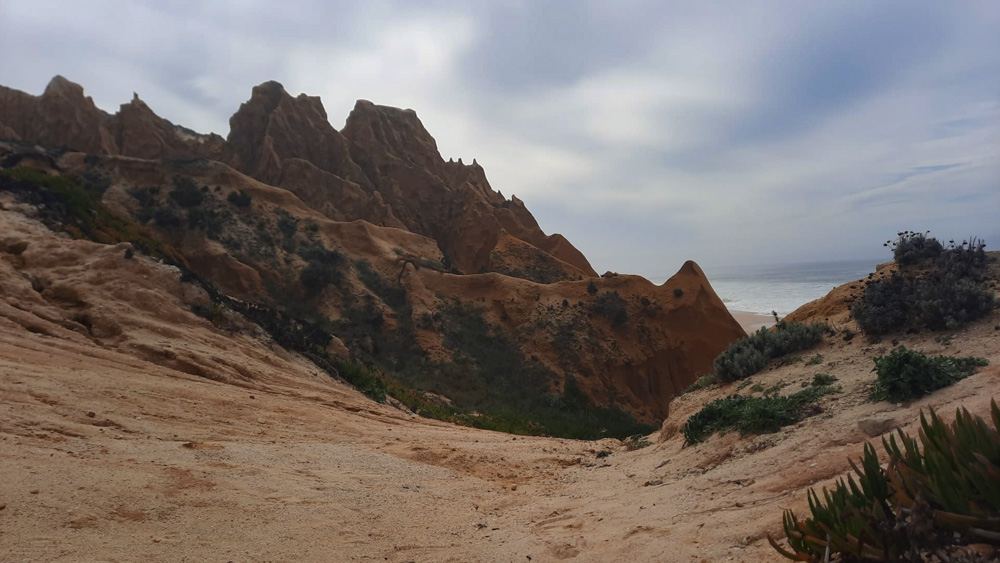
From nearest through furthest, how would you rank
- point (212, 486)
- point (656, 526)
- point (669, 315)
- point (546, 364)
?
point (656, 526), point (212, 486), point (546, 364), point (669, 315)

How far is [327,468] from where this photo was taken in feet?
24.5

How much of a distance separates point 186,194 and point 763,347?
32493 mm

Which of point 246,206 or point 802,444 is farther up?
point 246,206

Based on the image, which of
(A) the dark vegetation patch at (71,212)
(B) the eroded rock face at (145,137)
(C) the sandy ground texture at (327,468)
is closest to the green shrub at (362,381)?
(C) the sandy ground texture at (327,468)

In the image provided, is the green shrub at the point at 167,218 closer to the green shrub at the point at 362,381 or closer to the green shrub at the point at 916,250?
the green shrub at the point at 362,381

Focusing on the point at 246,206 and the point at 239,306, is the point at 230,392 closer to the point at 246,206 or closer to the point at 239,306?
the point at 239,306

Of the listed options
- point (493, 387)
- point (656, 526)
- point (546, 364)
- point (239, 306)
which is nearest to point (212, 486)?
point (656, 526)

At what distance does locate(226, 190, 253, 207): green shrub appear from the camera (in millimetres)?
33125

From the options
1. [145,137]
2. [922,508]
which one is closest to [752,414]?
[922,508]

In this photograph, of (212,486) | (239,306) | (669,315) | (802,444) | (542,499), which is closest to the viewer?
(802,444)

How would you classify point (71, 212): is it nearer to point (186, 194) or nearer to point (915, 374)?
point (186, 194)

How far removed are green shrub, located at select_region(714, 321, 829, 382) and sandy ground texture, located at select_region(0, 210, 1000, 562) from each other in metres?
0.38

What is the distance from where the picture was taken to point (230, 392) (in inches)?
420

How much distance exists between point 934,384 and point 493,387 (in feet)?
69.6
